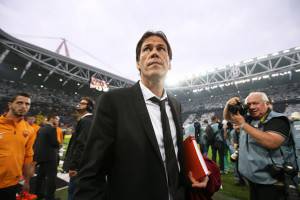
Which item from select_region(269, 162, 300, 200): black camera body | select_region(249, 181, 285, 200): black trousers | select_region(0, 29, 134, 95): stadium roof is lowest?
select_region(249, 181, 285, 200): black trousers

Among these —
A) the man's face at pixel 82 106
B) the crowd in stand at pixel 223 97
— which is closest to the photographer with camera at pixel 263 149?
the man's face at pixel 82 106

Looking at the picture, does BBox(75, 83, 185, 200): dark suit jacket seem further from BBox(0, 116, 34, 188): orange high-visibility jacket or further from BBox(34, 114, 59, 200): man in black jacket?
BBox(34, 114, 59, 200): man in black jacket

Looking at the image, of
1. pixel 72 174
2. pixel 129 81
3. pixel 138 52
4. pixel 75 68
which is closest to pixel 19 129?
pixel 72 174

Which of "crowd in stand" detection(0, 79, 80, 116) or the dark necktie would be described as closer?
the dark necktie

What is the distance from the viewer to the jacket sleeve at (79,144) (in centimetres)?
317

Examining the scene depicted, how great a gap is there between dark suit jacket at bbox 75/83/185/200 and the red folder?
0.18 m

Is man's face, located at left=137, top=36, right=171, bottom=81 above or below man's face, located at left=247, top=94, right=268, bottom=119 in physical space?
above

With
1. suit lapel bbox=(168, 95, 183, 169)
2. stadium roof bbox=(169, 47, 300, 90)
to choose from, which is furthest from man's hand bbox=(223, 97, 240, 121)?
stadium roof bbox=(169, 47, 300, 90)

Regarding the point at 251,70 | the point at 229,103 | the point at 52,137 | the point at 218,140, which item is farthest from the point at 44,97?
the point at 251,70

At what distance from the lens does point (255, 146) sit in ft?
7.41

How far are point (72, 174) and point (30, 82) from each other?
3125cm

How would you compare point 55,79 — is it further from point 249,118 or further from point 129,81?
point 249,118

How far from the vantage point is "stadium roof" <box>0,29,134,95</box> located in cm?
2097

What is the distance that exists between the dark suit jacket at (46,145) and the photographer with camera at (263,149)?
4349 mm
